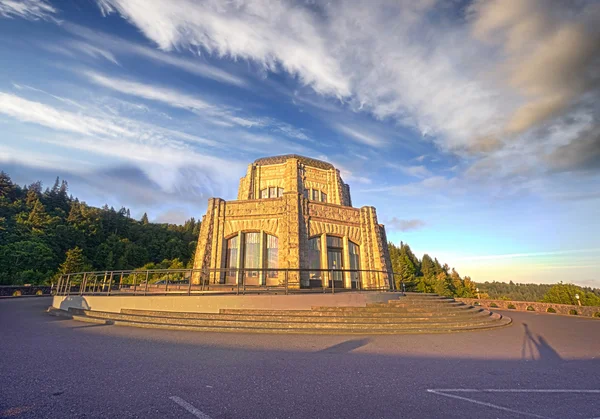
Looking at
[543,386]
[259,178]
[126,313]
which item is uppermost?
[259,178]

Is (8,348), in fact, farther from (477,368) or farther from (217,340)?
(477,368)

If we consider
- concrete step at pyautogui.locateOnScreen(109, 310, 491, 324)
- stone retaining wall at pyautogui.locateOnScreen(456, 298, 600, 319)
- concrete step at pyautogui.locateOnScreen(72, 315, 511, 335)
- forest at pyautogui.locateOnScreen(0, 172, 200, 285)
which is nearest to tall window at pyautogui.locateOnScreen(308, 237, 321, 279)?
concrete step at pyautogui.locateOnScreen(109, 310, 491, 324)

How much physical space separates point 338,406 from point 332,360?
7.59ft

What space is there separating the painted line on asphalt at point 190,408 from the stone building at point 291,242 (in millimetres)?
12885

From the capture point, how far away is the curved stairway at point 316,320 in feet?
29.5

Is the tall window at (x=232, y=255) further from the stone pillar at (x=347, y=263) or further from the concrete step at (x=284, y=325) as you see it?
the concrete step at (x=284, y=325)

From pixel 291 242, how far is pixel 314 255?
2066mm

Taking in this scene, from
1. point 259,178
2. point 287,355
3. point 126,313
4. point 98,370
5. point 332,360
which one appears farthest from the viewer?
point 259,178

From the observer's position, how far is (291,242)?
17469mm

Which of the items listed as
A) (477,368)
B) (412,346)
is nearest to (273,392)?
(477,368)

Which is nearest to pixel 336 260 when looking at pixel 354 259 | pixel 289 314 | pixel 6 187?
pixel 354 259

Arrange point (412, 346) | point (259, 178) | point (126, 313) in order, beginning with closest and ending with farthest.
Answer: point (412, 346) < point (126, 313) < point (259, 178)

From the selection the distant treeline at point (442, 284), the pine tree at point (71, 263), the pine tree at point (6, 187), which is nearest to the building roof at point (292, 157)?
the distant treeline at point (442, 284)

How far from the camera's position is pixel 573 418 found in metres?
3.24
